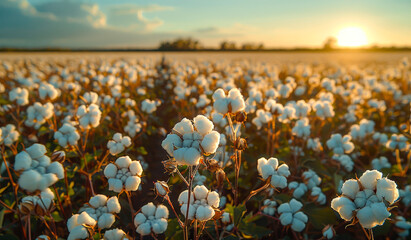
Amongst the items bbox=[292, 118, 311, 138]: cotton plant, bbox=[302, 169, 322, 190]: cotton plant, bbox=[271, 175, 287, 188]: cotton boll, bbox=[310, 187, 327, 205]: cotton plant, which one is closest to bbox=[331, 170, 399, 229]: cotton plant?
bbox=[271, 175, 287, 188]: cotton boll

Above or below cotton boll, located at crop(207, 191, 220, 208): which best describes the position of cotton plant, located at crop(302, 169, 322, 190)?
below

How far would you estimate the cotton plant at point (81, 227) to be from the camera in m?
1.32

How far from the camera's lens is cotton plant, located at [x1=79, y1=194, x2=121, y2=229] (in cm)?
152

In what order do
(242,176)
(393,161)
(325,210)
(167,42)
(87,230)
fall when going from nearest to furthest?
(87,230) < (325,210) < (242,176) < (393,161) < (167,42)

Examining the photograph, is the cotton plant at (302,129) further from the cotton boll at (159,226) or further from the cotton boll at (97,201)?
the cotton boll at (97,201)

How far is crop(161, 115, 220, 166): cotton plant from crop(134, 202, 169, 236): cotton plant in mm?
645

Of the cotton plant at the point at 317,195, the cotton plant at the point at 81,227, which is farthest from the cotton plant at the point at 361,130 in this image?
the cotton plant at the point at 81,227

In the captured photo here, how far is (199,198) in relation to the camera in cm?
142

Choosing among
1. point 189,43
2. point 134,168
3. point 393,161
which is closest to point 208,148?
point 134,168

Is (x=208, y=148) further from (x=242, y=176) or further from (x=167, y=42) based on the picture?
(x=167, y=42)

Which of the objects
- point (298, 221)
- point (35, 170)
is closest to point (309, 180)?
point (298, 221)

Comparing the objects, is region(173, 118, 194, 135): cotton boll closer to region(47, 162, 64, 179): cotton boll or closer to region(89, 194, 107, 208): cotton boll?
region(47, 162, 64, 179): cotton boll

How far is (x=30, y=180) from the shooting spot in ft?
3.55

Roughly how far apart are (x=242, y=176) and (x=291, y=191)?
3.29ft
